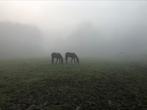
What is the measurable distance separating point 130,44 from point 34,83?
115191mm

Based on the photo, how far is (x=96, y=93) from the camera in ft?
34.9

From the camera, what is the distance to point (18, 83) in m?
12.4

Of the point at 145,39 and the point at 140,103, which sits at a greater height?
the point at 145,39

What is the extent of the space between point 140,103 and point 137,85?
3566mm

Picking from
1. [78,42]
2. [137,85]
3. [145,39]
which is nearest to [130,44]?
[145,39]

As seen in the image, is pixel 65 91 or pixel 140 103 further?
pixel 65 91

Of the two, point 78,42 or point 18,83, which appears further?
point 78,42

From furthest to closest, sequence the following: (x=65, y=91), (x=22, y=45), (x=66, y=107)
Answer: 1. (x=22, y=45)
2. (x=65, y=91)
3. (x=66, y=107)

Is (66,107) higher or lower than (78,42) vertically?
lower

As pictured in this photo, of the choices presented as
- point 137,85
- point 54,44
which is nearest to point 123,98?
point 137,85

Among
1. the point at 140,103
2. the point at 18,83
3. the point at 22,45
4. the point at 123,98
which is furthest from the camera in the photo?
the point at 22,45

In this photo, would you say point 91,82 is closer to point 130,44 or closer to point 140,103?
point 140,103

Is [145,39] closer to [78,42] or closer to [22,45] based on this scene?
[78,42]

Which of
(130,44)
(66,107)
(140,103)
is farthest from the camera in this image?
(130,44)
